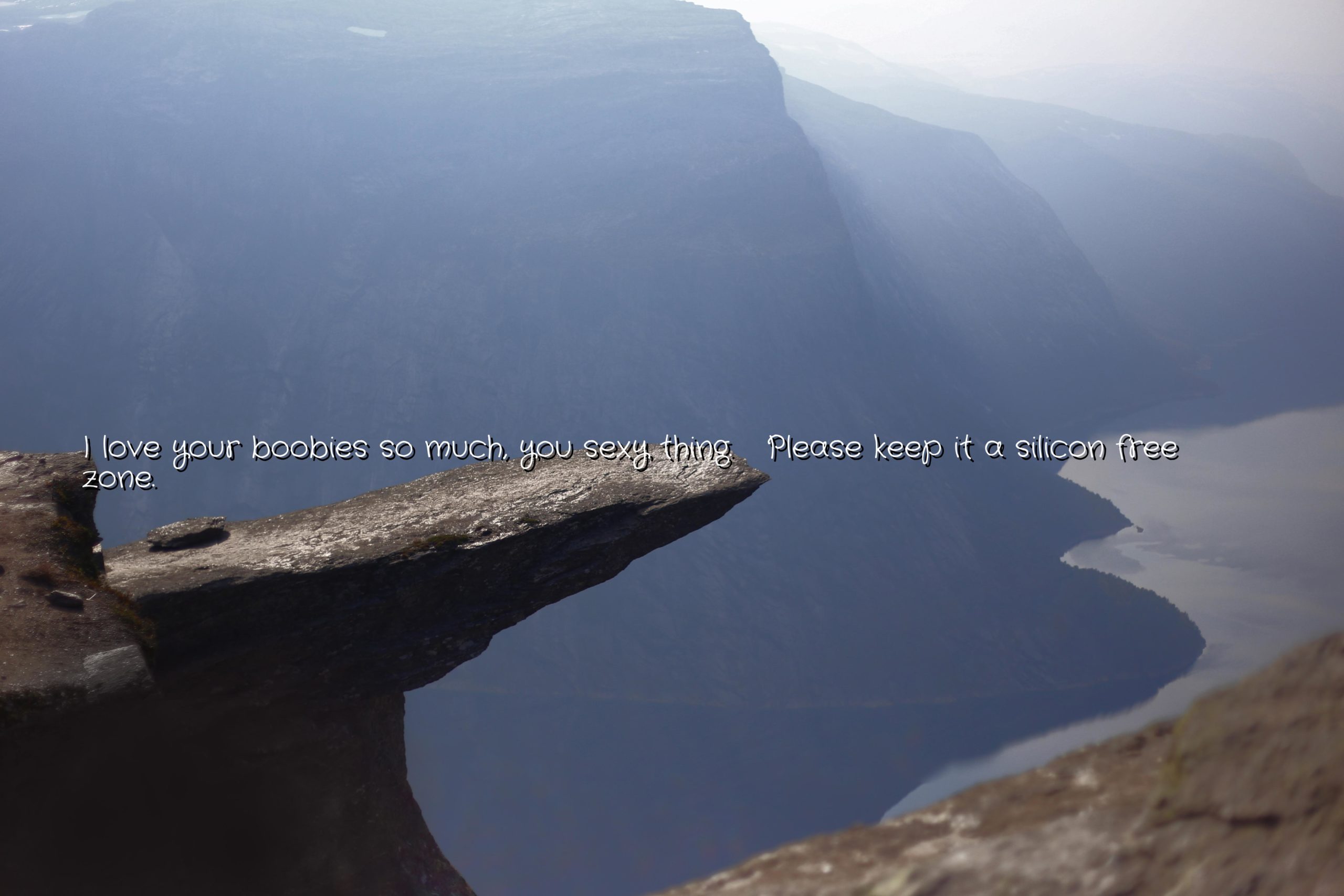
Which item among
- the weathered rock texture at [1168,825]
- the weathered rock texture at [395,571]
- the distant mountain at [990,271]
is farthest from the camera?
the distant mountain at [990,271]

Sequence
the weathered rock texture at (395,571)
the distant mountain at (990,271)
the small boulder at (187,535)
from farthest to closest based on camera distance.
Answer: the distant mountain at (990,271)
the small boulder at (187,535)
the weathered rock texture at (395,571)

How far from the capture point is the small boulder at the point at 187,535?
5.26 metres

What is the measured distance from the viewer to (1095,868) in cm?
165

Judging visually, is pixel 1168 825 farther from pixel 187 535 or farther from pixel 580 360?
pixel 580 360

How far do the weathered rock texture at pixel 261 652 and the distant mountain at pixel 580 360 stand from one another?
119ft

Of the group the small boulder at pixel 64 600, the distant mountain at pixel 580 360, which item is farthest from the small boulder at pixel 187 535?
the distant mountain at pixel 580 360

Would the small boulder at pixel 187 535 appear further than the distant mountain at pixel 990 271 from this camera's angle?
No

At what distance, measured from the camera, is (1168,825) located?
65.6 inches

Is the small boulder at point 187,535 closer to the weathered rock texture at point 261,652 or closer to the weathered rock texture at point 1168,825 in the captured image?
the weathered rock texture at point 261,652

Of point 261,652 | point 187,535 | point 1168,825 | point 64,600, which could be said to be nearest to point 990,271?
point 187,535

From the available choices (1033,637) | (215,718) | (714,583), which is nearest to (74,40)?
(714,583)

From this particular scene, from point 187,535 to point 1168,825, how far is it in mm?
5928

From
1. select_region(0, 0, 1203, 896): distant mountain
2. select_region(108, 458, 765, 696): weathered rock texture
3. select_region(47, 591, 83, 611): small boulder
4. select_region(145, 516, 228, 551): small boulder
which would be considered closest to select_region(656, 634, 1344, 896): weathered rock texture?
select_region(108, 458, 765, 696): weathered rock texture

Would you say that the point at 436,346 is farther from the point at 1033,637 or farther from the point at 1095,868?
the point at 1095,868
